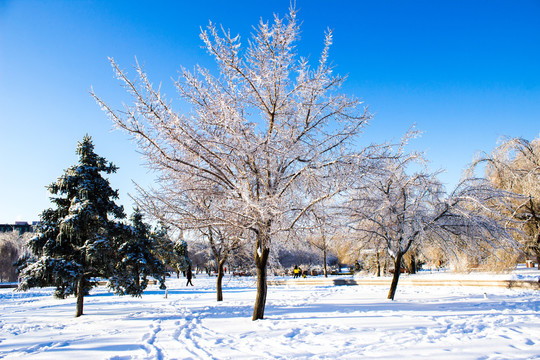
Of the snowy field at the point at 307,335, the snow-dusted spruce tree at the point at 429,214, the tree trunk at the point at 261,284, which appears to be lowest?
the snowy field at the point at 307,335

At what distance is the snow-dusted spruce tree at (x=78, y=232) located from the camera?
13.4 meters

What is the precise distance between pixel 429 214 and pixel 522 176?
5.83 m

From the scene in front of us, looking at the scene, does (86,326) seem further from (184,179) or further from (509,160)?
(509,160)

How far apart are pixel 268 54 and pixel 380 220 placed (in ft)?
27.6

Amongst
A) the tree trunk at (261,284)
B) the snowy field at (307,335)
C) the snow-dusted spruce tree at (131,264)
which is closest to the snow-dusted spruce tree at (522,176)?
the snowy field at (307,335)

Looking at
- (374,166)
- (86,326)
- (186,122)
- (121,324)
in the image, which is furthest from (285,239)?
(86,326)

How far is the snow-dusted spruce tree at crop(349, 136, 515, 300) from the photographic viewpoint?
12180 millimetres

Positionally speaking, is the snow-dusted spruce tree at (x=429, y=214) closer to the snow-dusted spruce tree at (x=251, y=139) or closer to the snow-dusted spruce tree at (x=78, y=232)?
the snow-dusted spruce tree at (x=251, y=139)

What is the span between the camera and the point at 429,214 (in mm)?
12984

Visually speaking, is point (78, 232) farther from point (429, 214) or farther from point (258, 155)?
point (429, 214)

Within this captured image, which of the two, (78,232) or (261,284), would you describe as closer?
(261,284)

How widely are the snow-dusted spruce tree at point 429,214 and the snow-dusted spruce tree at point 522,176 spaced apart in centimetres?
161

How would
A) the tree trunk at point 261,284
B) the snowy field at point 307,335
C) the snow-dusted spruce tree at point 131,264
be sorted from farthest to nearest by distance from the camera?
the snow-dusted spruce tree at point 131,264 → the tree trunk at point 261,284 → the snowy field at point 307,335

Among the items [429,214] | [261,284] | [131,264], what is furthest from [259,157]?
[131,264]
